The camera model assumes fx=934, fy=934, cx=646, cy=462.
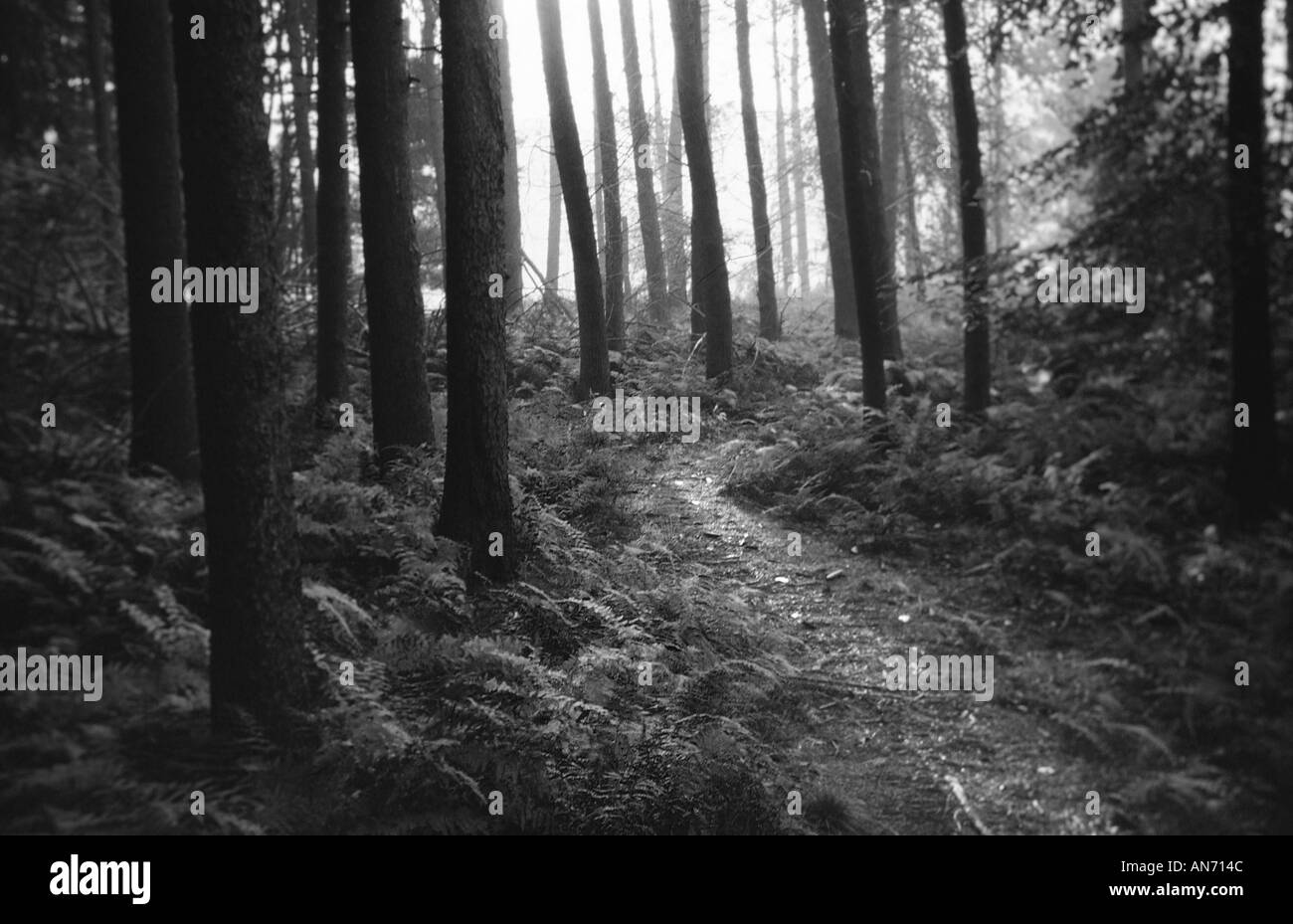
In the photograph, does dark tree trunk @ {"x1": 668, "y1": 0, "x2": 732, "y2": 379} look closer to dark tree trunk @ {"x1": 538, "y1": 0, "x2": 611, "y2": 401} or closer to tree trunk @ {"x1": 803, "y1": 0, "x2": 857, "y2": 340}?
dark tree trunk @ {"x1": 538, "y1": 0, "x2": 611, "y2": 401}

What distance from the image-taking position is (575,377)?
15828mm

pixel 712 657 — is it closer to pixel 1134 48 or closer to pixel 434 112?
pixel 1134 48

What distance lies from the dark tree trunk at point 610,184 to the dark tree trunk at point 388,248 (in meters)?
6.67

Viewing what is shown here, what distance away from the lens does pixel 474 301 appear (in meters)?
8.95

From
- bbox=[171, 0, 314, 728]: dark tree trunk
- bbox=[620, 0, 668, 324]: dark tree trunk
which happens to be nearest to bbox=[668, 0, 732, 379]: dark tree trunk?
bbox=[620, 0, 668, 324]: dark tree trunk

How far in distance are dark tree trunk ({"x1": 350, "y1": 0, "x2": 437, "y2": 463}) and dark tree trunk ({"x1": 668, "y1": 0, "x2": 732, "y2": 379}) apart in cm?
605

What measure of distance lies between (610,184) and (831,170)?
4.41 metres

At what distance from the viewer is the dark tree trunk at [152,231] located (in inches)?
303

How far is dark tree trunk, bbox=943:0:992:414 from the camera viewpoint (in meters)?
9.12
